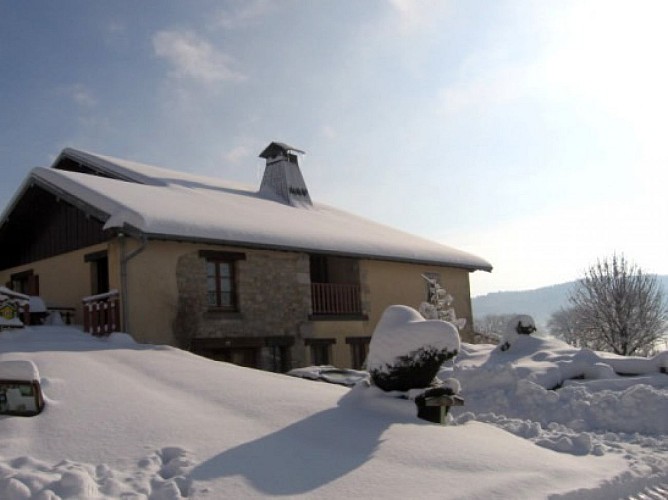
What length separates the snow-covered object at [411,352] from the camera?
7.88 m

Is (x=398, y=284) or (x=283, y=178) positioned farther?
(x=283, y=178)

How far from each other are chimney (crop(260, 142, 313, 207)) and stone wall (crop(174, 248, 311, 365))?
5.47 meters

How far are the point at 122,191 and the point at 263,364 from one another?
4.61 m

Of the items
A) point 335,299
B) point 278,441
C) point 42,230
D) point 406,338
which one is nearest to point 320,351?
point 335,299

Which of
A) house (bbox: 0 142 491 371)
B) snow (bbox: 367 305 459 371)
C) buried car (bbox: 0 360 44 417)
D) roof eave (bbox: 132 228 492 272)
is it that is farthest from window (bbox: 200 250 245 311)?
buried car (bbox: 0 360 44 417)

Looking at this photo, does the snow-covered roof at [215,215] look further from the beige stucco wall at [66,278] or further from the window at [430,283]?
the beige stucco wall at [66,278]

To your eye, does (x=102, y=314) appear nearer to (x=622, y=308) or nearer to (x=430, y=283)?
(x=430, y=283)

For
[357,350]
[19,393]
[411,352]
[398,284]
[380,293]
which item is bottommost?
[357,350]

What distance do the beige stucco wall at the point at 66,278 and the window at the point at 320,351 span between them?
502cm

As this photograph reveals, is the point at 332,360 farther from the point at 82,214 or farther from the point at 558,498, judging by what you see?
the point at 558,498

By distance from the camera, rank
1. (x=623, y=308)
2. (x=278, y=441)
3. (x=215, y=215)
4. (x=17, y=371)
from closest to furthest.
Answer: (x=278, y=441)
(x=17, y=371)
(x=215, y=215)
(x=623, y=308)

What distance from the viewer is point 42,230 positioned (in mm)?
16203

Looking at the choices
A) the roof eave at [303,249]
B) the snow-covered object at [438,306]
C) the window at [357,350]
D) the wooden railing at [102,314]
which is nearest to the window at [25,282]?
the wooden railing at [102,314]

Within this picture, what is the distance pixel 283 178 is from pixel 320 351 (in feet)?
22.3
